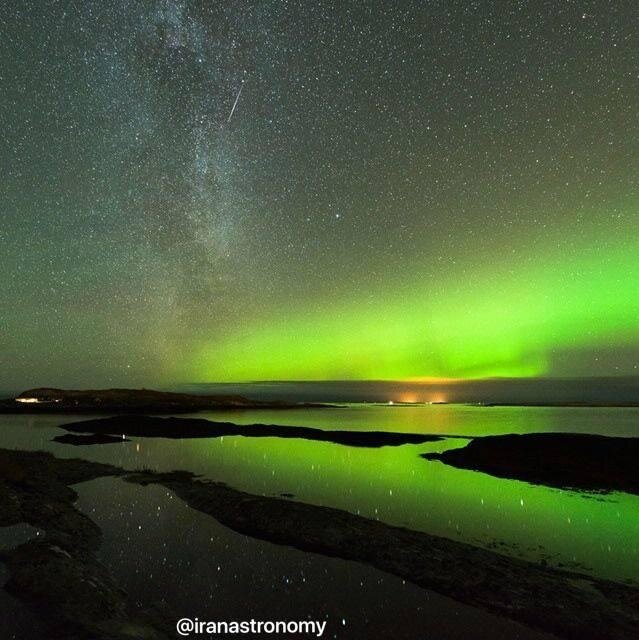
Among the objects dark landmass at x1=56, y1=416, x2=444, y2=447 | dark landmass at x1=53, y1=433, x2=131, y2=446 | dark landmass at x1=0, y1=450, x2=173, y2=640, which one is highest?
dark landmass at x1=0, y1=450, x2=173, y2=640

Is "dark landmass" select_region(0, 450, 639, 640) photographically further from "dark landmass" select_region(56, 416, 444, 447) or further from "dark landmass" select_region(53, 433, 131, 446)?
"dark landmass" select_region(56, 416, 444, 447)

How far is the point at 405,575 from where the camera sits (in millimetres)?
11836

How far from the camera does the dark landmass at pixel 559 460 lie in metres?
24.8

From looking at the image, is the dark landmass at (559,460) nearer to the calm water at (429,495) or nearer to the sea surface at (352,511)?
the calm water at (429,495)

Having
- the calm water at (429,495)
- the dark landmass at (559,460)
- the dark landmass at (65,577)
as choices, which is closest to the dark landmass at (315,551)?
→ the dark landmass at (65,577)

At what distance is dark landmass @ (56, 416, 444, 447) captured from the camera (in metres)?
46.7

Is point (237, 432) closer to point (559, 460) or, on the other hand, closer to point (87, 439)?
point (87, 439)

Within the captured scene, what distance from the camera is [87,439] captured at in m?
42.6

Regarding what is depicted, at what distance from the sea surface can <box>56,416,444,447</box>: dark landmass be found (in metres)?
15.9

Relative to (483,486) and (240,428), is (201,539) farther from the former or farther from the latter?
(240,428)

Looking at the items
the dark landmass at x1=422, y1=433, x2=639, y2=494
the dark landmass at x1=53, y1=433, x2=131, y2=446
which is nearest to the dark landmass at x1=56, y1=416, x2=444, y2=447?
the dark landmass at x1=53, y1=433, x2=131, y2=446

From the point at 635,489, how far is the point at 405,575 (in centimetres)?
1779

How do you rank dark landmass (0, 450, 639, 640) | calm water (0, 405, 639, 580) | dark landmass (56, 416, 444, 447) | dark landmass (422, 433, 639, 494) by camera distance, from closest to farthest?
dark landmass (0, 450, 639, 640) → calm water (0, 405, 639, 580) → dark landmass (422, 433, 639, 494) → dark landmass (56, 416, 444, 447)

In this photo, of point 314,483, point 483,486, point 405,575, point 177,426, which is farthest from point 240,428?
point 405,575
